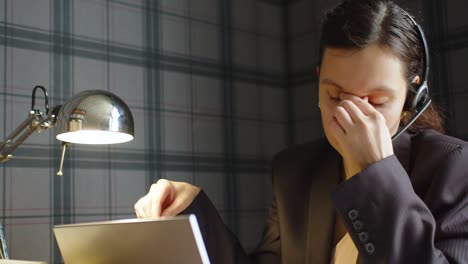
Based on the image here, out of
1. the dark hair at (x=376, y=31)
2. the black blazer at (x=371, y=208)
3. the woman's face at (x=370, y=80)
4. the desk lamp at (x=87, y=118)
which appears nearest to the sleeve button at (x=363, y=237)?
the black blazer at (x=371, y=208)

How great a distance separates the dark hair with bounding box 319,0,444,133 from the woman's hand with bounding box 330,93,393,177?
0.14m

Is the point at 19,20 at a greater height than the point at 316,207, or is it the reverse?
the point at 19,20

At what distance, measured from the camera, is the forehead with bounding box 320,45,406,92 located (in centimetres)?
93

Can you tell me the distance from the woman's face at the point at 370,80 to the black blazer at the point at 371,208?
11cm

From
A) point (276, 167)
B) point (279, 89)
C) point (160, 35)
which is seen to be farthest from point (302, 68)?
point (276, 167)

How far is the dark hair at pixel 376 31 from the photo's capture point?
0.97 metres

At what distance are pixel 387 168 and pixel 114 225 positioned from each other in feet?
1.28

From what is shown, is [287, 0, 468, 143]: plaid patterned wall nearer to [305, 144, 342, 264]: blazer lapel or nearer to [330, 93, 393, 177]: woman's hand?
[305, 144, 342, 264]: blazer lapel

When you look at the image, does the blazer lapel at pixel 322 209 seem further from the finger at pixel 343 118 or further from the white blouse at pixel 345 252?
the finger at pixel 343 118

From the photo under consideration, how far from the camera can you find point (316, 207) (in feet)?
3.65

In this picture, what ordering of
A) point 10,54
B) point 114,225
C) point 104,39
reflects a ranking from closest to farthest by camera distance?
1. point 114,225
2. point 10,54
3. point 104,39

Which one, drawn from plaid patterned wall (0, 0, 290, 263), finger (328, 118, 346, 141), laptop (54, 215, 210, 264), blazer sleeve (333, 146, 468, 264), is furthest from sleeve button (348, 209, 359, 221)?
plaid patterned wall (0, 0, 290, 263)

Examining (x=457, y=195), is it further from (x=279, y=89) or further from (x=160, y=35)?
(x=279, y=89)

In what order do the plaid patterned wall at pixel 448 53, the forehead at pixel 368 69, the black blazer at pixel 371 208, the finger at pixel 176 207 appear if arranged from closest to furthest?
the black blazer at pixel 371 208 < the forehead at pixel 368 69 < the finger at pixel 176 207 < the plaid patterned wall at pixel 448 53
